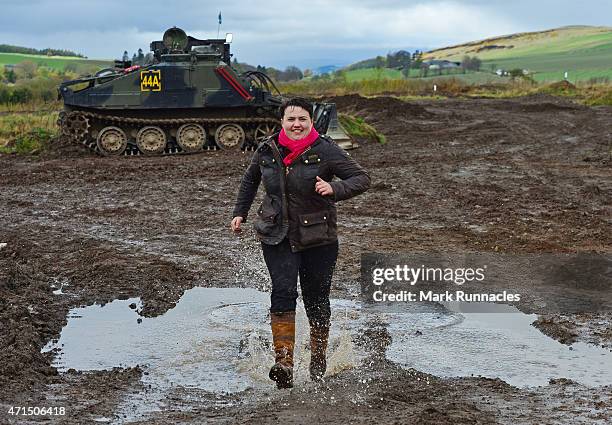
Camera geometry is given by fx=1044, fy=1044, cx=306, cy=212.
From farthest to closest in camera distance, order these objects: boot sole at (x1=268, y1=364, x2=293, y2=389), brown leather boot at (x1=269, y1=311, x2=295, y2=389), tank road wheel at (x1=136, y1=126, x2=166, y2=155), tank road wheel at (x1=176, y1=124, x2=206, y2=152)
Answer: tank road wheel at (x1=176, y1=124, x2=206, y2=152) < tank road wheel at (x1=136, y1=126, x2=166, y2=155) < brown leather boot at (x1=269, y1=311, x2=295, y2=389) < boot sole at (x1=268, y1=364, x2=293, y2=389)

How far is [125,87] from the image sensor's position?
21859 millimetres

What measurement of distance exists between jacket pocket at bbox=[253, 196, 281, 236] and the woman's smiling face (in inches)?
16.9

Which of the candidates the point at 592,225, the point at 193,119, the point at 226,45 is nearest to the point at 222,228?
the point at 592,225

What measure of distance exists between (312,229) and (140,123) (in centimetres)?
1592

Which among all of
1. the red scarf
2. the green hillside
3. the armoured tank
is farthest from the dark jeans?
the green hillside

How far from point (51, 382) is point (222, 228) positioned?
229 inches

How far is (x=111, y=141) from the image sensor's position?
858 inches

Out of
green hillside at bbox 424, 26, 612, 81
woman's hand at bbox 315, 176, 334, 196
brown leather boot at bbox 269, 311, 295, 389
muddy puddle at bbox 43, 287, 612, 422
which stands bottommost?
muddy puddle at bbox 43, 287, 612, 422

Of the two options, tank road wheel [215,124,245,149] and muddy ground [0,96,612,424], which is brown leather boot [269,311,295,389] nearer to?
muddy ground [0,96,612,424]

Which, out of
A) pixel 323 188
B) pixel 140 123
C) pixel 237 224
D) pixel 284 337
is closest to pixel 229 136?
pixel 140 123

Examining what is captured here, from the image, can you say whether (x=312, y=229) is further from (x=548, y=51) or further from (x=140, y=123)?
(x=548, y=51)

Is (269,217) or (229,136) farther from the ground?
(269,217)

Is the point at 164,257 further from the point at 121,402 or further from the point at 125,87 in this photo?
the point at 125,87

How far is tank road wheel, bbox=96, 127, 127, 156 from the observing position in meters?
21.8
